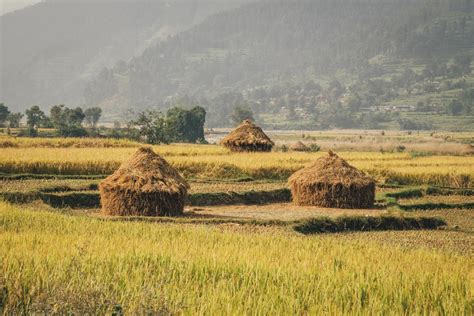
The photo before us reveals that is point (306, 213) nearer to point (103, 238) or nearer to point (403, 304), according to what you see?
point (103, 238)

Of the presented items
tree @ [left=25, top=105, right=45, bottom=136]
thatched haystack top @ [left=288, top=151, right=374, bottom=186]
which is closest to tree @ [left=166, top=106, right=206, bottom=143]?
tree @ [left=25, top=105, right=45, bottom=136]

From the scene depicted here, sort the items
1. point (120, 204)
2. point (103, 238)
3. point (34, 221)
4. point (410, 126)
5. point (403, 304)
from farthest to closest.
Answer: point (410, 126) < point (120, 204) < point (34, 221) < point (103, 238) < point (403, 304)

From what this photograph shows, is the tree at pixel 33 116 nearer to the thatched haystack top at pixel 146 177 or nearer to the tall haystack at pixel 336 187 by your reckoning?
the tall haystack at pixel 336 187

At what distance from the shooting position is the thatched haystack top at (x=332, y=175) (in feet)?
70.4

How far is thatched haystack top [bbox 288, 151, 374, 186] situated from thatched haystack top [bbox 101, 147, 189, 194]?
4.85 meters

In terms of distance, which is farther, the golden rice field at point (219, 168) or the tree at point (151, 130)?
the tree at point (151, 130)

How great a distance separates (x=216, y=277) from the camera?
25.6 ft

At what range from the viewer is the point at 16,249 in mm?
8312

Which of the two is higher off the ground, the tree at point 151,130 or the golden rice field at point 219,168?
the tree at point 151,130

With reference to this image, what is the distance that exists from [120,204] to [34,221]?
5899 mm

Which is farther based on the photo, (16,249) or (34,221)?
(34,221)

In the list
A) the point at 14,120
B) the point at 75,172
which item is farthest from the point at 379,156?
the point at 14,120

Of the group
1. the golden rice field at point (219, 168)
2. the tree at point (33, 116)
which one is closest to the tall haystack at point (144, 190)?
the golden rice field at point (219, 168)

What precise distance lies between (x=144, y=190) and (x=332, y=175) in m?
6.53
